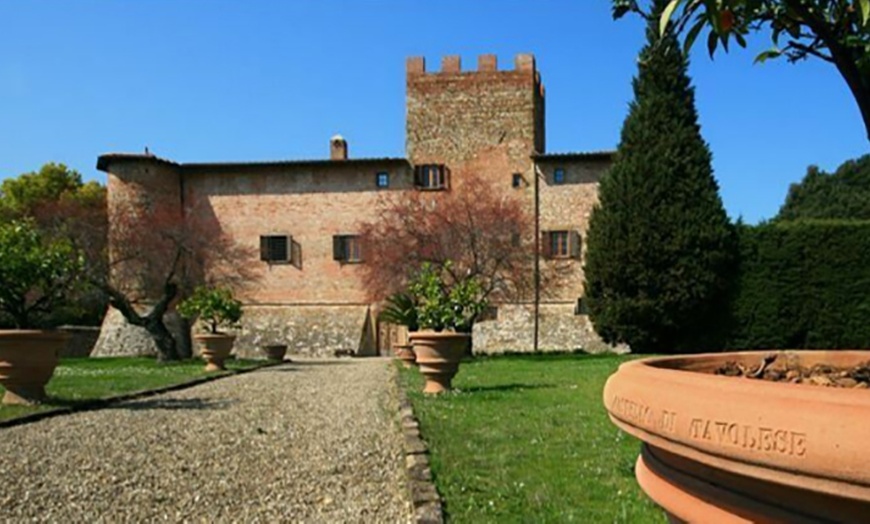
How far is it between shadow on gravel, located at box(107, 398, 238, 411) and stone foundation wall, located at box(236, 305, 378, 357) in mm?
17232

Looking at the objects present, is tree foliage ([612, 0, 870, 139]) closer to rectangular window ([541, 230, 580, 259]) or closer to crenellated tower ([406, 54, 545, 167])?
rectangular window ([541, 230, 580, 259])

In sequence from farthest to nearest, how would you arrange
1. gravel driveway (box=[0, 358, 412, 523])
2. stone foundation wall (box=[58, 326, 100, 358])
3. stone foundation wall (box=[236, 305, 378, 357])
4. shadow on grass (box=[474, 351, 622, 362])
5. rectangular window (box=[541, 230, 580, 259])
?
stone foundation wall (box=[58, 326, 100, 358]), stone foundation wall (box=[236, 305, 378, 357]), rectangular window (box=[541, 230, 580, 259]), shadow on grass (box=[474, 351, 622, 362]), gravel driveway (box=[0, 358, 412, 523])

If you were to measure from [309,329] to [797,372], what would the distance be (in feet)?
86.2

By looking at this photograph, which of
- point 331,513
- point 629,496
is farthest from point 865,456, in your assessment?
point 331,513

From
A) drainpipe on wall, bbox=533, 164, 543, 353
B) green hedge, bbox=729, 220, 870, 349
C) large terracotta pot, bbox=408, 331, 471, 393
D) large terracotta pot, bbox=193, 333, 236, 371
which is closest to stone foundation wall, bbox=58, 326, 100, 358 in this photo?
large terracotta pot, bbox=193, 333, 236, 371

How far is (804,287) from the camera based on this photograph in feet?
63.8

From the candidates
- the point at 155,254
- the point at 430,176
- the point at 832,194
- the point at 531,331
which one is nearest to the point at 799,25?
the point at 155,254

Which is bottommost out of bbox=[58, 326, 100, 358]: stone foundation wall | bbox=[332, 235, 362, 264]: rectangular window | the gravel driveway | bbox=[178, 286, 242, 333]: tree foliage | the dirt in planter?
bbox=[58, 326, 100, 358]: stone foundation wall

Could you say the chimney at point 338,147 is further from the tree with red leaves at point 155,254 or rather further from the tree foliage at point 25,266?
the tree foliage at point 25,266

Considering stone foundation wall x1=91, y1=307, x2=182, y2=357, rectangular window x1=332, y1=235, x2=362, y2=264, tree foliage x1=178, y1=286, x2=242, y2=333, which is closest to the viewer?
tree foliage x1=178, y1=286, x2=242, y2=333

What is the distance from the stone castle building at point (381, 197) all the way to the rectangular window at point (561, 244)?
0.12 feet

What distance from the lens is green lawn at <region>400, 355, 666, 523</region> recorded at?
346cm

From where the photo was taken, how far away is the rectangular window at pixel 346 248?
2789 cm

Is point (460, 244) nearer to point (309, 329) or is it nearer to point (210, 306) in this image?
point (309, 329)
